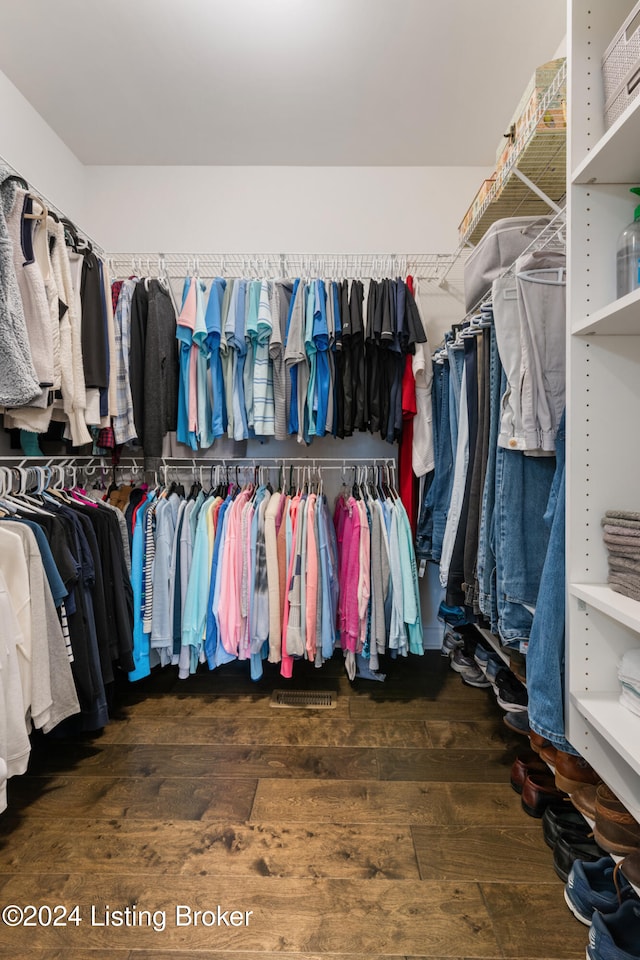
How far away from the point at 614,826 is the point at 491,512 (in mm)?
811

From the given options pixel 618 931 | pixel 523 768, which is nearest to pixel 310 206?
pixel 523 768

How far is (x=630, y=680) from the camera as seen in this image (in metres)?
1.01

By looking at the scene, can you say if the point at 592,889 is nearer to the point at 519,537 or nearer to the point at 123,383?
the point at 519,537

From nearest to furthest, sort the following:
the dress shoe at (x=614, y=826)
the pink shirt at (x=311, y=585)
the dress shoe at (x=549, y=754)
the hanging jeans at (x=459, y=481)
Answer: the dress shoe at (x=614, y=826) → the dress shoe at (x=549, y=754) → the hanging jeans at (x=459, y=481) → the pink shirt at (x=311, y=585)

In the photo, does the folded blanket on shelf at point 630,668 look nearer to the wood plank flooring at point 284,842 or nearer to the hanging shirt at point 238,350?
the wood plank flooring at point 284,842

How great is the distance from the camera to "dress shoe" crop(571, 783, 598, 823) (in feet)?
3.66

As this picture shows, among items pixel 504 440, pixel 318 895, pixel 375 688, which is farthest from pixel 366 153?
pixel 318 895

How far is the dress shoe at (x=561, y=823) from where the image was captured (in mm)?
1333

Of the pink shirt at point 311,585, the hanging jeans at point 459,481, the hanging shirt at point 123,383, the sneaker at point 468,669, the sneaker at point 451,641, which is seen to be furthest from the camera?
the sneaker at point 451,641

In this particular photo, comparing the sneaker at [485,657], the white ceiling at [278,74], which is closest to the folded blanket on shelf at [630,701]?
the sneaker at [485,657]

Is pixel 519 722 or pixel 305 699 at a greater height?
pixel 519 722

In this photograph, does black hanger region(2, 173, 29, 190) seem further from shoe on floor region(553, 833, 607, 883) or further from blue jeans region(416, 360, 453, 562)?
shoe on floor region(553, 833, 607, 883)

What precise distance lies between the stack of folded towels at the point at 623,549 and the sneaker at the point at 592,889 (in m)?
0.74

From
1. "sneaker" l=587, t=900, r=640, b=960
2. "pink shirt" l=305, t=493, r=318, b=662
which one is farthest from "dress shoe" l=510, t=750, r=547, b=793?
"pink shirt" l=305, t=493, r=318, b=662
